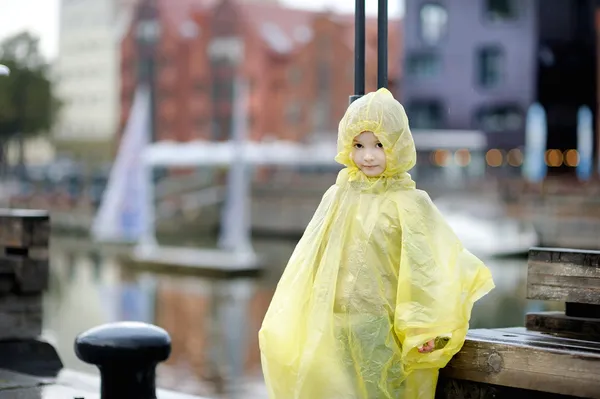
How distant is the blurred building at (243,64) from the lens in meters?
66.3

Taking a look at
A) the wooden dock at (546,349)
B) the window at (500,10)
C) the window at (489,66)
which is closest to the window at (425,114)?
the window at (489,66)

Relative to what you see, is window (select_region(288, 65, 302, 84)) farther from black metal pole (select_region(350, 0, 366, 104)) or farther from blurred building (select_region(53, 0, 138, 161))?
black metal pole (select_region(350, 0, 366, 104))

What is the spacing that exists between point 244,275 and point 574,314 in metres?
26.0

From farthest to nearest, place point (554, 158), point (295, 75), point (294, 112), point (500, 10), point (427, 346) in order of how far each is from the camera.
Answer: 1. point (295, 75)
2. point (294, 112)
3. point (500, 10)
4. point (554, 158)
5. point (427, 346)

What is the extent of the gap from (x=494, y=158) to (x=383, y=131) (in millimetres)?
53589

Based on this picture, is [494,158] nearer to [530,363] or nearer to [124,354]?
[124,354]

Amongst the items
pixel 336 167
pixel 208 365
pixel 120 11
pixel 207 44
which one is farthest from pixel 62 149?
pixel 208 365

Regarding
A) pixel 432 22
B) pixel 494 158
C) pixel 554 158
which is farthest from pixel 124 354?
pixel 432 22

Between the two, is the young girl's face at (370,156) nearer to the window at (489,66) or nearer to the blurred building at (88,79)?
the window at (489,66)

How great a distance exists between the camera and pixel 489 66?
2298 inches

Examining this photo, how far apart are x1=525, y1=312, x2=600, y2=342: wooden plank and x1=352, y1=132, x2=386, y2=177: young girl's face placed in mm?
1295

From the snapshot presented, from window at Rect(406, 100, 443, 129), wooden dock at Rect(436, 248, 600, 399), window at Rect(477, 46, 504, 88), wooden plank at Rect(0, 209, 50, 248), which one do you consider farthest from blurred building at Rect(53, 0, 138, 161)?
wooden dock at Rect(436, 248, 600, 399)

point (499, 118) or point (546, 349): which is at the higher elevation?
point (499, 118)

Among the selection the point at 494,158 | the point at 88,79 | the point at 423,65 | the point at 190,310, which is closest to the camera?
the point at 190,310
